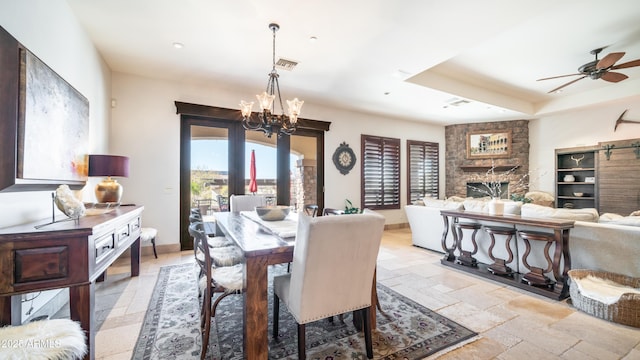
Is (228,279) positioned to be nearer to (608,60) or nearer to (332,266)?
(332,266)

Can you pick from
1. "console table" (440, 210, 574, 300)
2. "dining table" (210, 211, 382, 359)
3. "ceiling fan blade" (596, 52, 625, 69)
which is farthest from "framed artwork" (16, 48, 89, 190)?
"ceiling fan blade" (596, 52, 625, 69)

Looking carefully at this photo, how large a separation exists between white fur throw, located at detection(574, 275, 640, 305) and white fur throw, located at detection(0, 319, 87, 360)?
370 centimetres

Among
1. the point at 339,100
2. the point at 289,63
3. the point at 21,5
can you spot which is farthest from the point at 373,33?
the point at 21,5

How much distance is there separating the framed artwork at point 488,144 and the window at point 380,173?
214 centimetres

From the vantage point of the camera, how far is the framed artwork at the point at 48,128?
175 centimetres

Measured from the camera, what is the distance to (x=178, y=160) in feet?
14.3

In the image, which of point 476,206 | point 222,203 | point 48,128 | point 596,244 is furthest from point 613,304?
point 222,203

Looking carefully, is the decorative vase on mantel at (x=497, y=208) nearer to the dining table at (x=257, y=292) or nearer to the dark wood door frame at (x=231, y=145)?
the dining table at (x=257, y=292)

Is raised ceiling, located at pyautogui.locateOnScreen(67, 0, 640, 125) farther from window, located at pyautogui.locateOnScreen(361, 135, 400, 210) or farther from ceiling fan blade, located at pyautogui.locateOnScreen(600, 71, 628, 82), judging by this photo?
window, located at pyautogui.locateOnScreen(361, 135, 400, 210)

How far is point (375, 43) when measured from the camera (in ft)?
10.4

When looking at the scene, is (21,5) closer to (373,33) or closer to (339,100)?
(373,33)

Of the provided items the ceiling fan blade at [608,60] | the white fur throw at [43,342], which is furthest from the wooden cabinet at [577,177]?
the white fur throw at [43,342]

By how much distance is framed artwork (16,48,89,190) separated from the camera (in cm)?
175

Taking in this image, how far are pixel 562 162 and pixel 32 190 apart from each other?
920 cm
